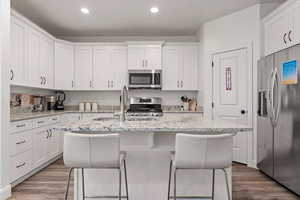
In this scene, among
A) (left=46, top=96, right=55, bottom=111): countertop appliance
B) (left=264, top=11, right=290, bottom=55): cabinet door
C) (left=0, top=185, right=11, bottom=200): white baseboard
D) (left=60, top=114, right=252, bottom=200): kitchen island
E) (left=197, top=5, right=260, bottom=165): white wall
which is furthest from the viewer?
(left=46, top=96, right=55, bottom=111): countertop appliance

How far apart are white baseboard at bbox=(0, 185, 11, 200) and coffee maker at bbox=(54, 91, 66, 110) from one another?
8.28 feet

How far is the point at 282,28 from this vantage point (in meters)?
3.19

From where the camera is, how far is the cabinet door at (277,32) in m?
3.10

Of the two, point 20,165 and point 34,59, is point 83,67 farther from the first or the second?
point 20,165

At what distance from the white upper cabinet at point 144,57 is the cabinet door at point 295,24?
106 inches

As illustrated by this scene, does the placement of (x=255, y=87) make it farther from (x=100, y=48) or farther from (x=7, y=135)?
(x=7, y=135)

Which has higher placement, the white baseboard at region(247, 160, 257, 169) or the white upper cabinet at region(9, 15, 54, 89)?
the white upper cabinet at region(9, 15, 54, 89)

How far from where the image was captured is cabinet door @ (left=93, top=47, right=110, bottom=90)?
527cm

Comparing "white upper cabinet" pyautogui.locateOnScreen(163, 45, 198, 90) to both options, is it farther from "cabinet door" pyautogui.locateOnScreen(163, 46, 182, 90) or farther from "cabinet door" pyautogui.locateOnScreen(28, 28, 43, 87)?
"cabinet door" pyautogui.locateOnScreen(28, 28, 43, 87)

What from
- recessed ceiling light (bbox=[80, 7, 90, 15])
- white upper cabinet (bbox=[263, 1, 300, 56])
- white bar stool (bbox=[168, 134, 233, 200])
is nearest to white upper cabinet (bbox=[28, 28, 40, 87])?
recessed ceiling light (bbox=[80, 7, 90, 15])

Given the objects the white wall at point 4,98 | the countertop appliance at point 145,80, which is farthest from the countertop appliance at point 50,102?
the white wall at point 4,98

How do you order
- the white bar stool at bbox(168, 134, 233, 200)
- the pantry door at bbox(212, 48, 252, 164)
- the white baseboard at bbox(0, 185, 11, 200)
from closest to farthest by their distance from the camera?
the white bar stool at bbox(168, 134, 233, 200), the white baseboard at bbox(0, 185, 11, 200), the pantry door at bbox(212, 48, 252, 164)

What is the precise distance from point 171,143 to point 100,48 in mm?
Answer: 3576

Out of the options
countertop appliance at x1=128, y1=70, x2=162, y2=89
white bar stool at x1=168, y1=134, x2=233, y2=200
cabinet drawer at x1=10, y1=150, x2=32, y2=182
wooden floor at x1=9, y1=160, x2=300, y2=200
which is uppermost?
countertop appliance at x1=128, y1=70, x2=162, y2=89
